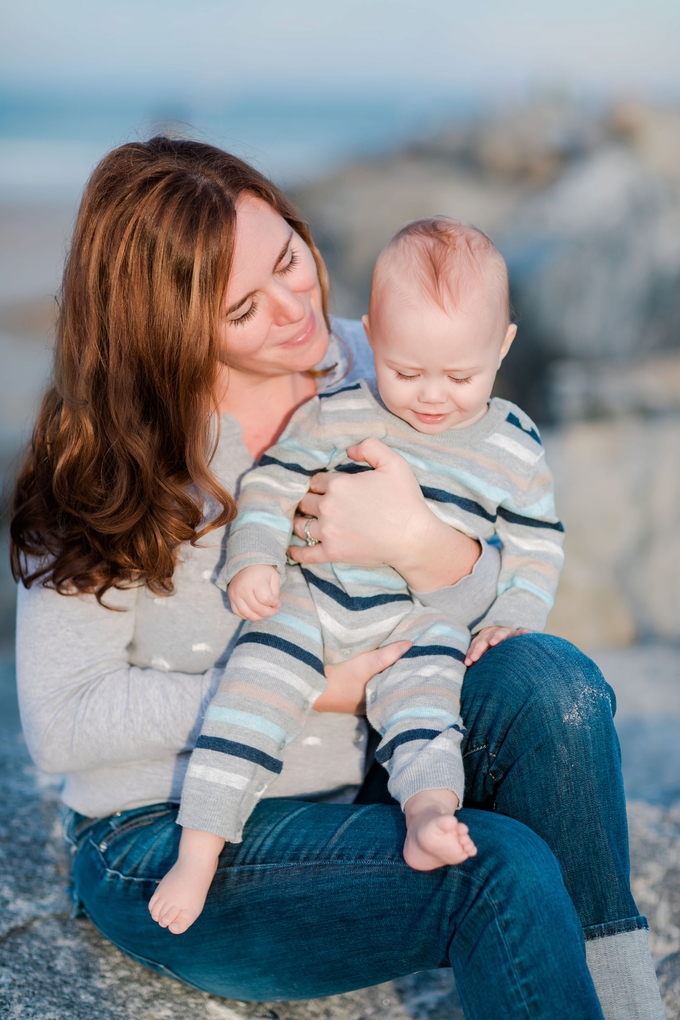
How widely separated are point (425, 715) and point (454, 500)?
38cm

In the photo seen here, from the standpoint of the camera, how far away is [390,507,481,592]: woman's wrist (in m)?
1.54

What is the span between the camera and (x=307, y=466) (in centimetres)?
165

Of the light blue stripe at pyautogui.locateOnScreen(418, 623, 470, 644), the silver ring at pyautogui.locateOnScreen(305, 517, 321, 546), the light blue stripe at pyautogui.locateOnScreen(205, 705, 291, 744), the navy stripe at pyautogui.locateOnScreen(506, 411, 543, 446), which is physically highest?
the navy stripe at pyautogui.locateOnScreen(506, 411, 543, 446)

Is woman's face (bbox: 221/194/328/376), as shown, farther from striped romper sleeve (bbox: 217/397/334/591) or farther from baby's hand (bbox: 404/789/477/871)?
baby's hand (bbox: 404/789/477/871)

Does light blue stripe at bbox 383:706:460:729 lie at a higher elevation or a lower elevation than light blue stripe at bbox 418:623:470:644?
lower

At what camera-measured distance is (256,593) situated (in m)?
1.48

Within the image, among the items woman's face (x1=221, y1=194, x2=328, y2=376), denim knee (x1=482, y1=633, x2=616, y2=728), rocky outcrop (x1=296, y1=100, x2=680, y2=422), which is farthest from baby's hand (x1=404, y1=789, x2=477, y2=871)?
rocky outcrop (x1=296, y1=100, x2=680, y2=422)

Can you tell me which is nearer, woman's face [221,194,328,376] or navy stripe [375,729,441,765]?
navy stripe [375,729,441,765]

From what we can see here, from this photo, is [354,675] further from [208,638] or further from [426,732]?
[208,638]

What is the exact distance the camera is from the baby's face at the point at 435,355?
4.91 ft

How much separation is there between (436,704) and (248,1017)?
61 cm

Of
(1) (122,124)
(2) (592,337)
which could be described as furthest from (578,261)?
(1) (122,124)

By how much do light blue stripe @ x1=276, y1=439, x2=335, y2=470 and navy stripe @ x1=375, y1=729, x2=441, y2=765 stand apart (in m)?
0.50

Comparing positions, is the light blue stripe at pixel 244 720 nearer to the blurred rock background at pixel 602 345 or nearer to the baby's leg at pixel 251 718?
the baby's leg at pixel 251 718
